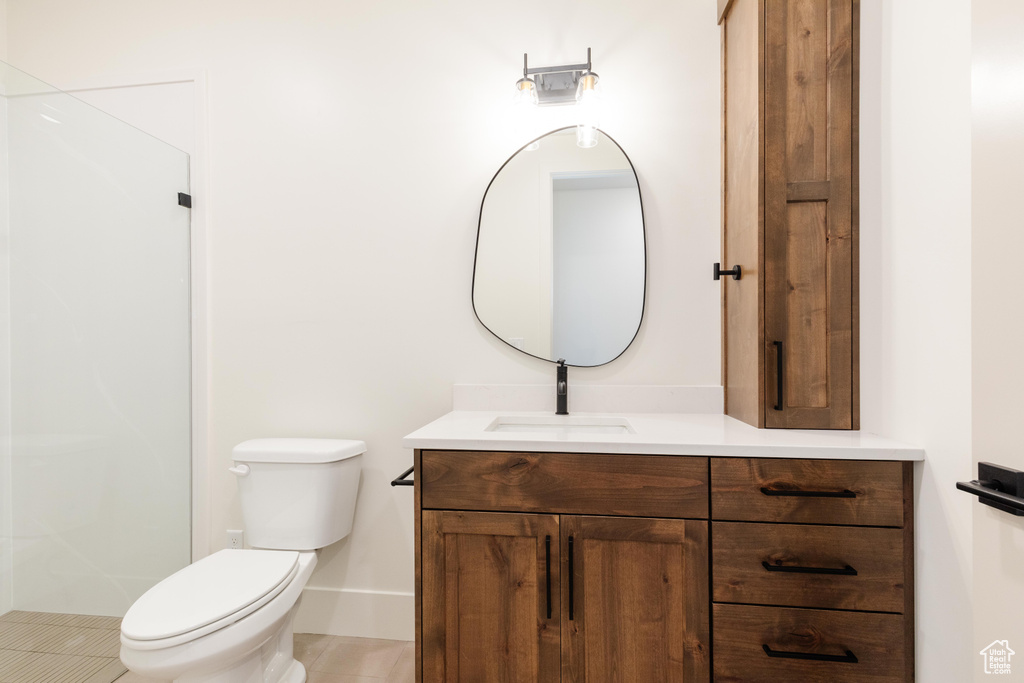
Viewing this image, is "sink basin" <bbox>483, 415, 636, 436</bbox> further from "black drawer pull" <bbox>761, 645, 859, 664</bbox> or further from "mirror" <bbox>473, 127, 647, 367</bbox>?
"black drawer pull" <bbox>761, 645, 859, 664</bbox>

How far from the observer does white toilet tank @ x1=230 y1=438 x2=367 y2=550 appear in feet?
5.35

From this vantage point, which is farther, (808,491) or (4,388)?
(4,388)

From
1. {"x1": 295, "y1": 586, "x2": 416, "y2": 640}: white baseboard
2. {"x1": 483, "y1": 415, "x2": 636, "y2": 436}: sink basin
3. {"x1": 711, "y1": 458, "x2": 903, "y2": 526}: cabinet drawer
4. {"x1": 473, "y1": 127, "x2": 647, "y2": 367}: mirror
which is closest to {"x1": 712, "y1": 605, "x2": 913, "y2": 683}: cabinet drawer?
{"x1": 711, "y1": 458, "x2": 903, "y2": 526}: cabinet drawer

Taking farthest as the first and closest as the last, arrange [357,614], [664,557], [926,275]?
[357,614], [664,557], [926,275]

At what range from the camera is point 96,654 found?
158 centimetres

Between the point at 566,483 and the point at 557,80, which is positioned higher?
the point at 557,80

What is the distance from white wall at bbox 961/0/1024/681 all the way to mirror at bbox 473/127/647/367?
95 centimetres

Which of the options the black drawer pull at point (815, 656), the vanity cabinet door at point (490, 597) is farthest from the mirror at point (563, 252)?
the black drawer pull at point (815, 656)

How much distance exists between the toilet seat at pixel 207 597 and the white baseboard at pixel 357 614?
459mm

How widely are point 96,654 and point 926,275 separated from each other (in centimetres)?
259

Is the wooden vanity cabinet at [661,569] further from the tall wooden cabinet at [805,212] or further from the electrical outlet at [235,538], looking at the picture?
the electrical outlet at [235,538]

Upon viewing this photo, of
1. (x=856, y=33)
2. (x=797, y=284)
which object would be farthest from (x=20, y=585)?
(x=856, y=33)

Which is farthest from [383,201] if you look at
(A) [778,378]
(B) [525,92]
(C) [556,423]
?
(A) [778,378]

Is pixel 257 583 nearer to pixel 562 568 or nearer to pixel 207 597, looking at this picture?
pixel 207 597
